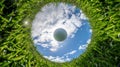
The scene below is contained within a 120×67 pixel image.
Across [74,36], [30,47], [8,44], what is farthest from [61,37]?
[8,44]

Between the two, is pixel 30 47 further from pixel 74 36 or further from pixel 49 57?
pixel 74 36

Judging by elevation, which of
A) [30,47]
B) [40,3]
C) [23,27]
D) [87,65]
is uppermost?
[40,3]

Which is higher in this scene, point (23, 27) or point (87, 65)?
point (23, 27)

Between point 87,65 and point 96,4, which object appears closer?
point 87,65
